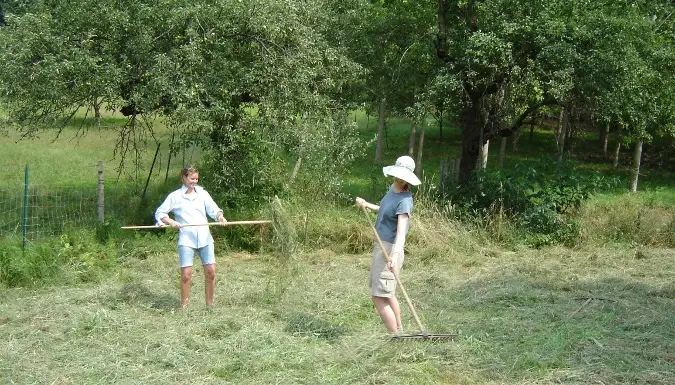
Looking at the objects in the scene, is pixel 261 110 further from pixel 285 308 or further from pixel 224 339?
pixel 224 339

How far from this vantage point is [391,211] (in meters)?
6.75

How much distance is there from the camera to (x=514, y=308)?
26.8 feet

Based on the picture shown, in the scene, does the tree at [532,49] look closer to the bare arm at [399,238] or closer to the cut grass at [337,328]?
the cut grass at [337,328]

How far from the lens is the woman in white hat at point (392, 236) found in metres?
6.69

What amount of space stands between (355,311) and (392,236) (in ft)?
4.50

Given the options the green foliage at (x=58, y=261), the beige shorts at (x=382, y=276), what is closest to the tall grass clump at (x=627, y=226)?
the beige shorts at (x=382, y=276)

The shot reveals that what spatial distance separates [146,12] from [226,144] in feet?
6.96

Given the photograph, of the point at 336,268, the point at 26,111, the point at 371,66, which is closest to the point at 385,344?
the point at 336,268

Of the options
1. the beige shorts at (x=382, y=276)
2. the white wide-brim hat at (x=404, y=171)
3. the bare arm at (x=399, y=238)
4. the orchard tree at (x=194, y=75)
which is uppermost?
the orchard tree at (x=194, y=75)

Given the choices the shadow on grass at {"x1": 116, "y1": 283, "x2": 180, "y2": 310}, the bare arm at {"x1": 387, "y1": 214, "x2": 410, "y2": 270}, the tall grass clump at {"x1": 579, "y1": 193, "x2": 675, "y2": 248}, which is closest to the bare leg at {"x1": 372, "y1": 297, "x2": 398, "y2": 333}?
the bare arm at {"x1": 387, "y1": 214, "x2": 410, "y2": 270}

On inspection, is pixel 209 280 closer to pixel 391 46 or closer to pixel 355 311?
pixel 355 311

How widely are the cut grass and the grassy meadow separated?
18 millimetres

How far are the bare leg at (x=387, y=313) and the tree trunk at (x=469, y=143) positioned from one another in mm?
7844

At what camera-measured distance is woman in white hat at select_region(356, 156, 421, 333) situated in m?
6.69
